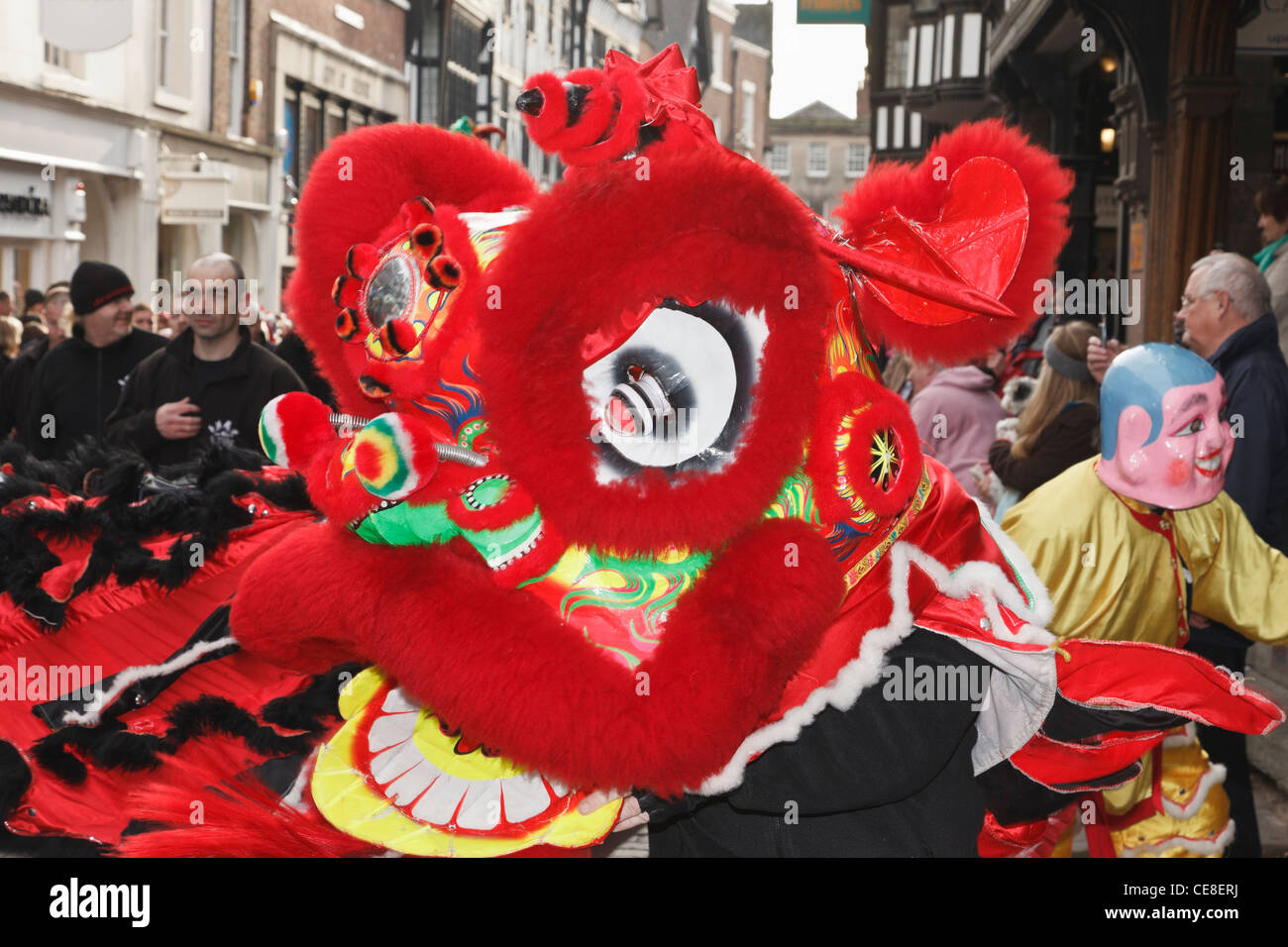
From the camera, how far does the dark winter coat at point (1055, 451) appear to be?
451 cm

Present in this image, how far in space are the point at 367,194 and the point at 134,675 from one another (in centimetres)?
109

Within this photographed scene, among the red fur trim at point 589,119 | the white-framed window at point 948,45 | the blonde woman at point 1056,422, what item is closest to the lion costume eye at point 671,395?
the red fur trim at point 589,119

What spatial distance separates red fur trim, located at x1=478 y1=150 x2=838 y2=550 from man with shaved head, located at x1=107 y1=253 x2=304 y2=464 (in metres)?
3.27

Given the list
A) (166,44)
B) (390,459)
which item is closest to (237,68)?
(166,44)

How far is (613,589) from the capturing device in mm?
2131

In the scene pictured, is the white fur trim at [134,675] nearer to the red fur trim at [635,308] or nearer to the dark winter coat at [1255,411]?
the red fur trim at [635,308]

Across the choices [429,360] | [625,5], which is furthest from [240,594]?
[625,5]

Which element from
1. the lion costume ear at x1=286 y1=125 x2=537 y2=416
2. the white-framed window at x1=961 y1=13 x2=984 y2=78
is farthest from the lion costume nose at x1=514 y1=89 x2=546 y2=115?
the white-framed window at x1=961 y1=13 x2=984 y2=78

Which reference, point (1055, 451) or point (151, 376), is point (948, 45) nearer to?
point (1055, 451)

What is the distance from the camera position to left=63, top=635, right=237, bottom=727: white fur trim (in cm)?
267

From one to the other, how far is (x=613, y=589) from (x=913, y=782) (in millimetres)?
598

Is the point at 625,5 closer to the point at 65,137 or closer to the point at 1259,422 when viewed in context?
→ the point at 65,137

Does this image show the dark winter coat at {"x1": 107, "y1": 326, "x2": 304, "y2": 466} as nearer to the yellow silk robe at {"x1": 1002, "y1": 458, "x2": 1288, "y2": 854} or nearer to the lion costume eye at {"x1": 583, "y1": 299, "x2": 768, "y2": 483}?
the yellow silk robe at {"x1": 1002, "y1": 458, "x2": 1288, "y2": 854}

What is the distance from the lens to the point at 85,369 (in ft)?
19.0
